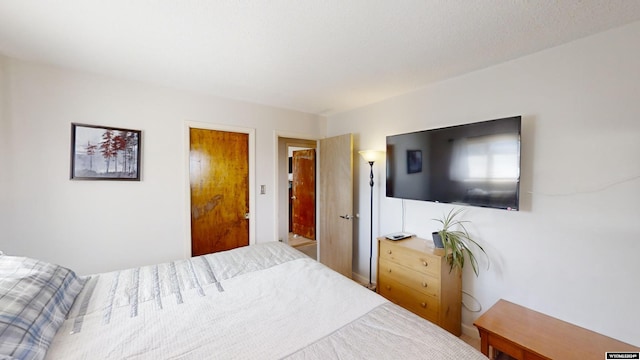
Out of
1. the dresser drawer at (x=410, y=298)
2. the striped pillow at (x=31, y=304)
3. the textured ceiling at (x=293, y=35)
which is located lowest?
the dresser drawer at (x=410, y=298)

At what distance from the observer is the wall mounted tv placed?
1767 mm

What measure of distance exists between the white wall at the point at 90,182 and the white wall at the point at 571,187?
2836mm

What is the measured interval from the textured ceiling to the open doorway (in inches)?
81.3

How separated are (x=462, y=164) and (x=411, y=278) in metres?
1.11

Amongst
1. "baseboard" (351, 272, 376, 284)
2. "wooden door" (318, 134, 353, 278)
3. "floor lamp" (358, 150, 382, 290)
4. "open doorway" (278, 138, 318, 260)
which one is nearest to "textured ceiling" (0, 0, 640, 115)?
"floor lamp" (358, 150, 382, 290)

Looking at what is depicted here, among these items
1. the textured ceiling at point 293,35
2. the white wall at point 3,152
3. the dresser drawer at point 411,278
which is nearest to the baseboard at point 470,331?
the dresser drawer at point 411,278

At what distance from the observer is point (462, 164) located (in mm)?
2018

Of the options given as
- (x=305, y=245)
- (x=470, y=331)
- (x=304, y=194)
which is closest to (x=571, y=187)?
(x=470, y=331)

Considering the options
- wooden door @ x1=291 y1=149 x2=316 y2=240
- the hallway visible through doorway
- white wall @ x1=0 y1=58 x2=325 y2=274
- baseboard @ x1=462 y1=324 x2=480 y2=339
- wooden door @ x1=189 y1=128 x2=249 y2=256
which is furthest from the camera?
wooden door @ x1=291 y1=149 x2=316 y2=240

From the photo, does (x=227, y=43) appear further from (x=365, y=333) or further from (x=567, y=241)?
(x=567, y=241)

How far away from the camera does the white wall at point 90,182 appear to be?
1.90 meters

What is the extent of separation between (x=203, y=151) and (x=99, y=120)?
2.95ft

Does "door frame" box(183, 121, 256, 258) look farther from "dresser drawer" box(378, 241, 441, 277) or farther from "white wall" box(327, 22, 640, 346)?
"white wall" box(327, 22, 640, 346)

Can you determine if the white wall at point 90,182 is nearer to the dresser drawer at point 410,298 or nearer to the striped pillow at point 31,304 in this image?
the striped pillow at point 31,304
